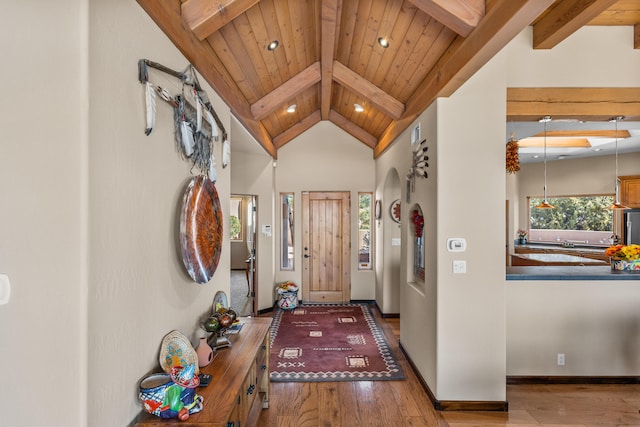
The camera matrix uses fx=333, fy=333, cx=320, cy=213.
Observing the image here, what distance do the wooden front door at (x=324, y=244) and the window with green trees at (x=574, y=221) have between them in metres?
4.56

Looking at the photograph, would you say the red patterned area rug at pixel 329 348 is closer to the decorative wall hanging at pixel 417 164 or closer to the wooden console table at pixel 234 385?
the wooden console table at pixel 234 385

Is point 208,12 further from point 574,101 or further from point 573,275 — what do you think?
point 573,275

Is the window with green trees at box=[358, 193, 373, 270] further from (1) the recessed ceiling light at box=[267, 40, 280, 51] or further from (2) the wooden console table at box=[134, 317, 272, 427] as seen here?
(2) the wooden console table at box=[134, 317, 272, 427]

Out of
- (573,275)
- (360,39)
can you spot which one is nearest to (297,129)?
(360,39)

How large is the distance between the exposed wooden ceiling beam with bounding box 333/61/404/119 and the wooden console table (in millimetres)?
2704

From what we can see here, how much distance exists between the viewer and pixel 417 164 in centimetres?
329

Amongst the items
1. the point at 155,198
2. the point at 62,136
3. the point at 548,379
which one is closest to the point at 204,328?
A: the point at 155,198

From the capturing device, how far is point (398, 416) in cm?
268

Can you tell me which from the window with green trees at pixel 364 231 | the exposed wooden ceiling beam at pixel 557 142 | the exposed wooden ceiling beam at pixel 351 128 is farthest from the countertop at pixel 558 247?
the exposed wooden ceiling beam at pixel 351 128

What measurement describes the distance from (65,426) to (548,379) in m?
3.78

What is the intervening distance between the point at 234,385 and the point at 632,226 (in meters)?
7.20

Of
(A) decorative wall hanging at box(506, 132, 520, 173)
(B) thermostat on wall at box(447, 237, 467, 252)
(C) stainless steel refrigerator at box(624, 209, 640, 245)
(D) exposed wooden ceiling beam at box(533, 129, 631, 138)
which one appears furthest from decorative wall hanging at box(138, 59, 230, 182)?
(C) stainless steel refrigerator at box(624, 209, 640, 245)

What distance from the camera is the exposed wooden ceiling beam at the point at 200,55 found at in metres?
1.68

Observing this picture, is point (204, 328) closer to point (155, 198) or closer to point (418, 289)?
point (155, 198)
